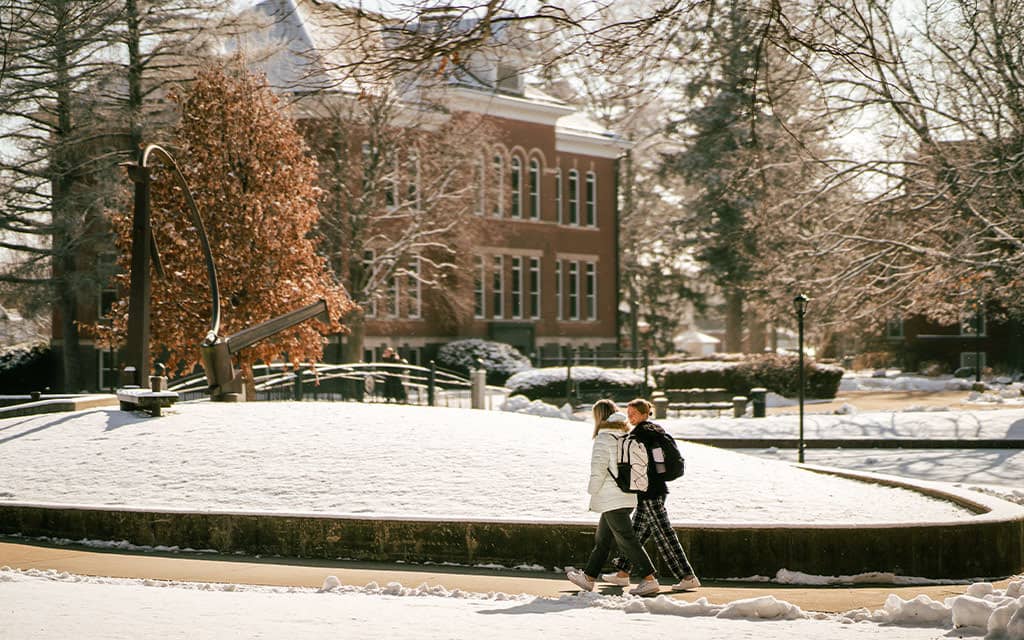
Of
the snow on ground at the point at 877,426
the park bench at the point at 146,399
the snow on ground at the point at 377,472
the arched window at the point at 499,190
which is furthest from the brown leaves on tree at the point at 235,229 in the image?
the arched window at the point at 499,190

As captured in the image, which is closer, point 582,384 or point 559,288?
point 582,384

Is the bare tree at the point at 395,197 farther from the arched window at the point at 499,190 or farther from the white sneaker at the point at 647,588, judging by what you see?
the white sneaker at the point at 647,588

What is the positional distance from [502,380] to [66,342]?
43.9 feet

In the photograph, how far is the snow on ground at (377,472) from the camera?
12234mm

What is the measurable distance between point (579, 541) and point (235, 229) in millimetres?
16061

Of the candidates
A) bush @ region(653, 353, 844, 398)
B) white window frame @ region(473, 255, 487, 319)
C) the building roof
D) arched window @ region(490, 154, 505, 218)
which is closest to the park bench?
the building roof

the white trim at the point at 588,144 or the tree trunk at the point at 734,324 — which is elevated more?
the white trim at the point at 588,144

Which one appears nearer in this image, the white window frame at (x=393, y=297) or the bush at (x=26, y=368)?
the bush at (x=26, y=368)

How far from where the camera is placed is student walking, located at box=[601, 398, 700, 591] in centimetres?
981

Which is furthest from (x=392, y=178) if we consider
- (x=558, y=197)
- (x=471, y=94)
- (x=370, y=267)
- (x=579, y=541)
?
(x=579, y=541)

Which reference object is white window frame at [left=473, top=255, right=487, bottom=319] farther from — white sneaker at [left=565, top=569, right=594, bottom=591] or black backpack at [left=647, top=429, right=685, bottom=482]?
black backpack at [left=647, top=429, right=685, bottom=482]

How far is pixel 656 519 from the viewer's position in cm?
986

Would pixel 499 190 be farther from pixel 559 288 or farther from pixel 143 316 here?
pixel 143 316

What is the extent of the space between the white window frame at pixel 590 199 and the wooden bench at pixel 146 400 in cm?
3833
